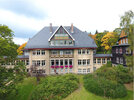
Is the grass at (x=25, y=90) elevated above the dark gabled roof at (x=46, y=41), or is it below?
below

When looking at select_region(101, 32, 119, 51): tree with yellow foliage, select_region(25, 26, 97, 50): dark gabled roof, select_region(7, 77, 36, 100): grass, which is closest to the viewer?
select_region(7, 77, 36, 100): grass

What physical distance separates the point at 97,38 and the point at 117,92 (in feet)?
121

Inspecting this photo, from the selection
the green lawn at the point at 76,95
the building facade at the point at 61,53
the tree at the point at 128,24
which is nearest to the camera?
the tree at the point at 128,24

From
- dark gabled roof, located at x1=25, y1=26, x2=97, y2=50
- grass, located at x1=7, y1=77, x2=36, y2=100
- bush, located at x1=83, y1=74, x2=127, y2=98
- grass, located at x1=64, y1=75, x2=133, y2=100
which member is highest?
dark gabled roof, located at x1=25, y1=26, x2=97, y2=50

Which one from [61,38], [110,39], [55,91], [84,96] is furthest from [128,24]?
[110,39]

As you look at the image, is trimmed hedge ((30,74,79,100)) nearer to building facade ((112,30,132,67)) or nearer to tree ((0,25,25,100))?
tree ((0,25,25,100))

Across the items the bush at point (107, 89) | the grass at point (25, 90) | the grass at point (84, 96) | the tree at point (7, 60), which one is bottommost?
the grass at point (25, 90)

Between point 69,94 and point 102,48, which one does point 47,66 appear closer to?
point 69,94

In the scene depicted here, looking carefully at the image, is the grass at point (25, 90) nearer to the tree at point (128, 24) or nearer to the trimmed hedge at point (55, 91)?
the trimmed hedge at point (55, 91)

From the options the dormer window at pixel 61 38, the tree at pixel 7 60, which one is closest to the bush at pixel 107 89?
the tree at pixel 7 60

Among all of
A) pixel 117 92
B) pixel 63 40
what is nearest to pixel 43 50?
pixel 63 40

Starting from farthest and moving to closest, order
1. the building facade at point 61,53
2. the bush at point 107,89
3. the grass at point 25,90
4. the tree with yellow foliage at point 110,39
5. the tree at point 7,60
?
1. the tree with yellow foliage at point 110,39
2. the building facade at point 61,53
3. the grass at point 25,90
4. the bush at point 107,89
5. the tree at point 7,60

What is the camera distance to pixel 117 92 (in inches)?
501

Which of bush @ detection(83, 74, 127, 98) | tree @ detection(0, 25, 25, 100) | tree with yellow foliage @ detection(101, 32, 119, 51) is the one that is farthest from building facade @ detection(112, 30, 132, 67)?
tree @ detection(0, 25, 25, 100)
